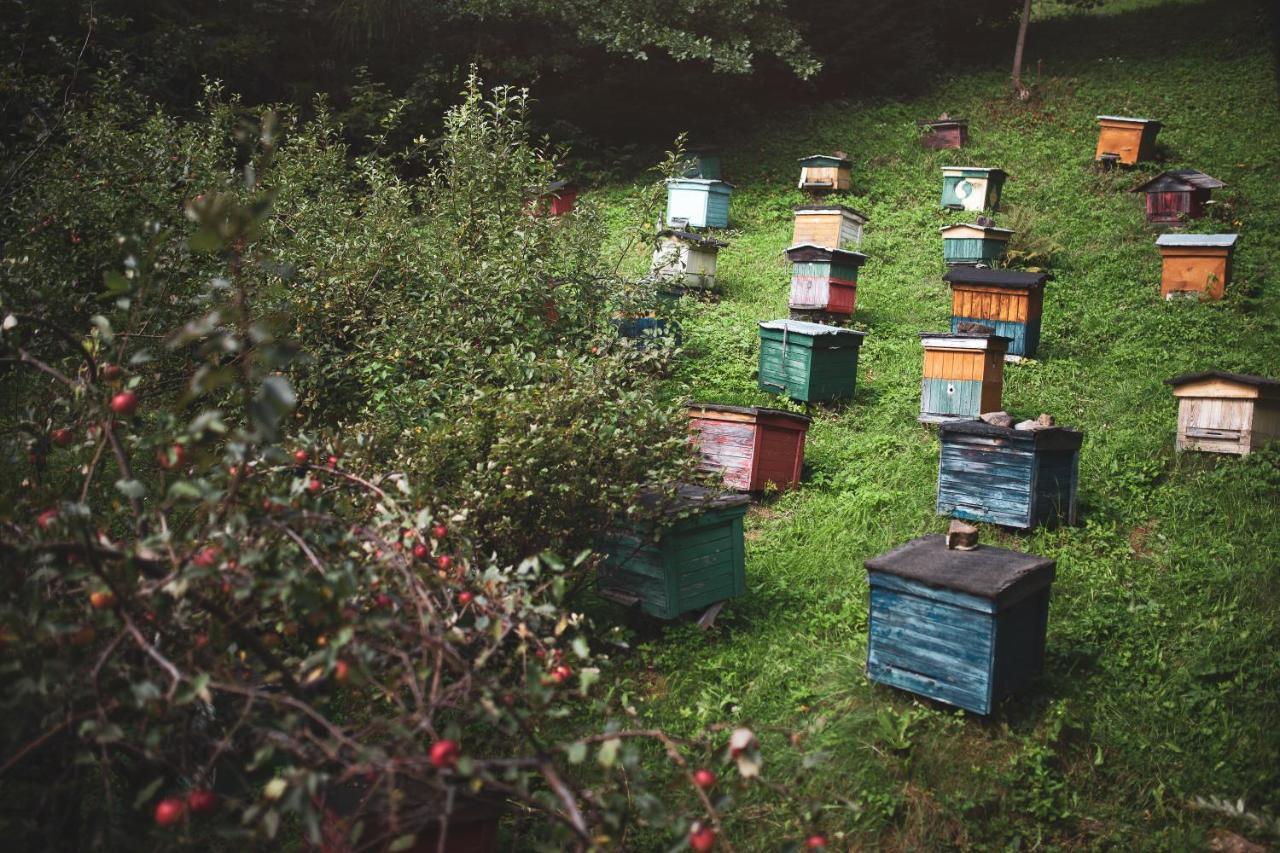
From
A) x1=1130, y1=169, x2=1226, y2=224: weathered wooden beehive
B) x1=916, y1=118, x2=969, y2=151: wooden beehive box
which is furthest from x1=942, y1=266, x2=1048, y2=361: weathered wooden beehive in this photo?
x1=916, y1=118, x2=969, y2=151: wooden beehive box

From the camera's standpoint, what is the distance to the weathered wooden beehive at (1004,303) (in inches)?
Answer: 395

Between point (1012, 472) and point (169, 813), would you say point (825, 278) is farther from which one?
point (169, 813)

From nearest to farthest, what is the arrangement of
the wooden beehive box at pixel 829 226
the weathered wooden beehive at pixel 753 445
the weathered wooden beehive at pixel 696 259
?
the weathered wooden beehive at pixel 753 445 < the weathered wooden beehive at pixel 696 259 < the wooden beehive box at pixel 829 226

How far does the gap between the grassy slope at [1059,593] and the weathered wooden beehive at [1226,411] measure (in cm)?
19

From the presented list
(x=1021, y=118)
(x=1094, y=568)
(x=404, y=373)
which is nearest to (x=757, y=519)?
(x=1094, y=568)

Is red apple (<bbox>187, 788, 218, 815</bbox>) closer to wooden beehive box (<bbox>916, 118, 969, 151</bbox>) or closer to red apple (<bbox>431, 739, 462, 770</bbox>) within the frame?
red apple (<bbox>431, 739, 462, 770</bbox>)

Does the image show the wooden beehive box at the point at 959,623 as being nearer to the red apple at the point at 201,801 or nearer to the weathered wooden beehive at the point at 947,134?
the red apple at the point at 201,801

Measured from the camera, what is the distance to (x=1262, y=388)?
725 cm

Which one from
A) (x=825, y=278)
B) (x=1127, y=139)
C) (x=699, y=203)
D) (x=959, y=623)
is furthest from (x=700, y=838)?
(x=1127, y=139)

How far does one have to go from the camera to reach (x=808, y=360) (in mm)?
9055

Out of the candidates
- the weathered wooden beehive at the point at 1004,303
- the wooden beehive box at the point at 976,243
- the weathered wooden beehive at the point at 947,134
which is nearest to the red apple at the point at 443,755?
the weathered wooden beehive at the point at 1004,303

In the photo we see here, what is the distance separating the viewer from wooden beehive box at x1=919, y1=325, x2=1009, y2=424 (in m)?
8.40

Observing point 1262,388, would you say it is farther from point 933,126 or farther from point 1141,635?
point 933,126

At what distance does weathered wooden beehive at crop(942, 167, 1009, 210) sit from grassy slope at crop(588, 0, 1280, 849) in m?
1.13
